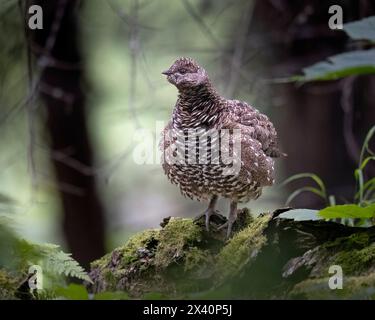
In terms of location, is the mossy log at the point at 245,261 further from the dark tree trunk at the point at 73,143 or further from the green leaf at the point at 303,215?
the dark tree trunk at the point at 73,143

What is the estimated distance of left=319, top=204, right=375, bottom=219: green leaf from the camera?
2.28 meters

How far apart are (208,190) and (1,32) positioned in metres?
3.35

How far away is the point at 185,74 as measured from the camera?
3717 millimetres

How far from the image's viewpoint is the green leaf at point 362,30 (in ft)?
7.22

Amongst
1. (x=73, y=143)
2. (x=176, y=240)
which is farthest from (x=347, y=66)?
(x=73, y=143)

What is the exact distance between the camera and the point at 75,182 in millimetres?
6984

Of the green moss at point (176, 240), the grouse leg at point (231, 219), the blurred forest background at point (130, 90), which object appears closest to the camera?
the green moss at point (176, 240)

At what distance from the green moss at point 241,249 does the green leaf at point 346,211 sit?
18.0 inches

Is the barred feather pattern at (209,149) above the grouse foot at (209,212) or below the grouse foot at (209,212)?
above

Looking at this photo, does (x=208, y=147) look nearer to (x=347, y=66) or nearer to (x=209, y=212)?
(x=209, y=212)

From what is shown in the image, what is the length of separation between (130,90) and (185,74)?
2263mm

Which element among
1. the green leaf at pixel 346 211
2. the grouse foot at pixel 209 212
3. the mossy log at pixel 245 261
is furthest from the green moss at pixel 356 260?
the grouse foot at pixel 209 212
